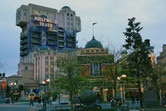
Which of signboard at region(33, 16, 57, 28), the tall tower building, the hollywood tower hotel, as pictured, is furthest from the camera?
signboard at region(33, 16, 57, 28)

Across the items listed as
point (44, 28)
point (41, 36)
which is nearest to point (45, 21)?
point (44, 28)

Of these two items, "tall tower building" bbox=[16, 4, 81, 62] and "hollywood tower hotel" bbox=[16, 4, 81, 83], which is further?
"tall tower building" bbox=[16, 4, 81, 62]

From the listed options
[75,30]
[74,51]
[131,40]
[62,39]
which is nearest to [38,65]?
[74,51]

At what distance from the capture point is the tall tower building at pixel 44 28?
378ft

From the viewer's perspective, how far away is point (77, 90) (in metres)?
22.4

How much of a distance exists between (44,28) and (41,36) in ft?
15.7

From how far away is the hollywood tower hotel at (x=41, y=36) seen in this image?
99.9m

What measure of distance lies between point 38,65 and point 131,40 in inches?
2461

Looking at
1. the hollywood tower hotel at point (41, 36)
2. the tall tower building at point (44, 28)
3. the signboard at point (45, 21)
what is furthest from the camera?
the signboard at point (45, 21)

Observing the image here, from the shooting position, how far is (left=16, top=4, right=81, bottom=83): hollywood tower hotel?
9988 centimetres

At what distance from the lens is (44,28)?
396ft

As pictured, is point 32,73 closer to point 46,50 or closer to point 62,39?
point 46,50

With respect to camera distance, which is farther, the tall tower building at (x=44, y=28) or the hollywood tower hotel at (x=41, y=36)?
the tall tower building at (x=44, y=28)

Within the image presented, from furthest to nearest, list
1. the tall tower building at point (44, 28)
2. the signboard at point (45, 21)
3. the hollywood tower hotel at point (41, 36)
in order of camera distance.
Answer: the signboard at point (45, 21), the tall tower building at point (44, 28), the hollywood tower hotel at point (41, 36)
